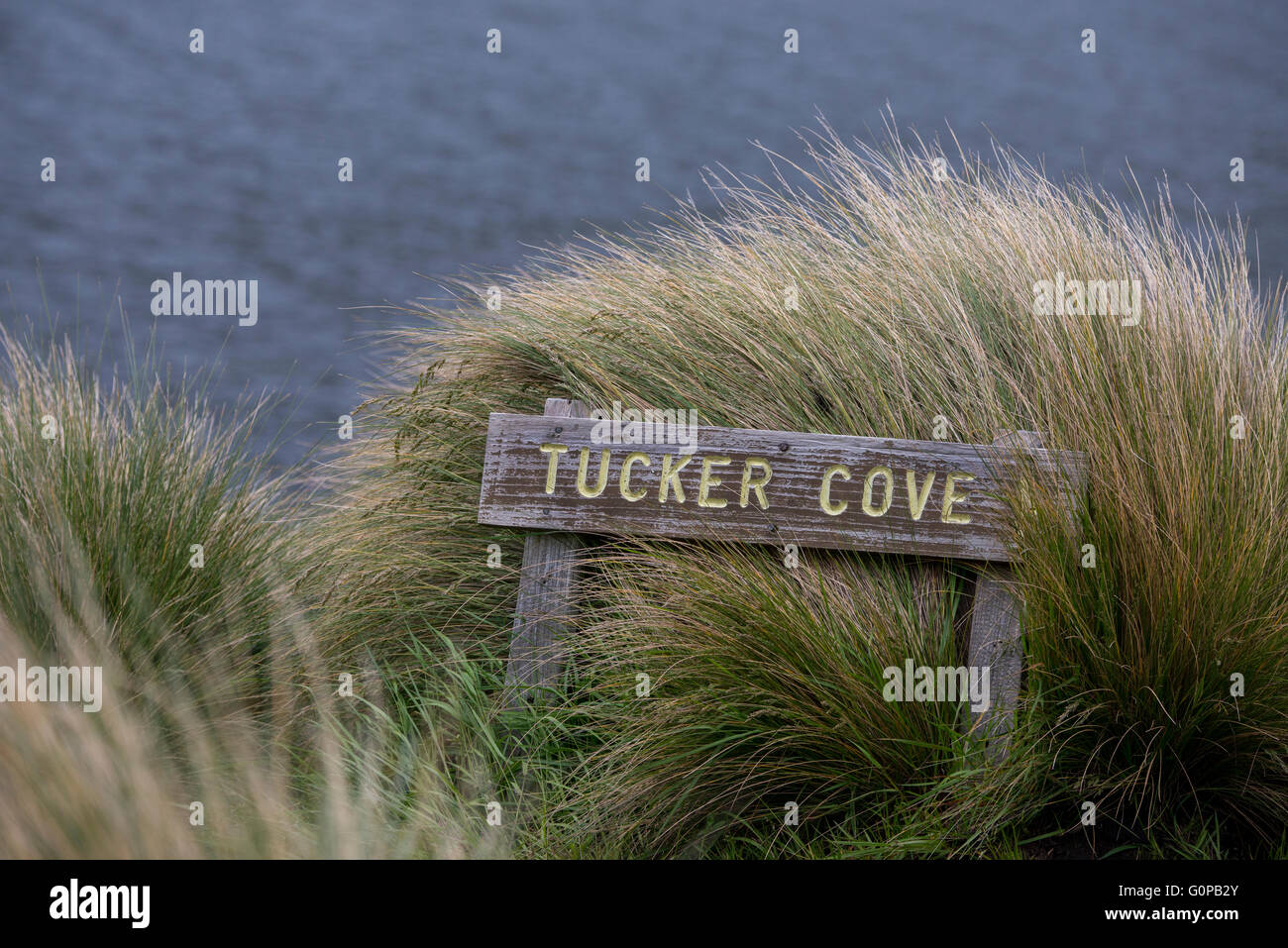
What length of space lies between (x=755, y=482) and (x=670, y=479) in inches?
9.7

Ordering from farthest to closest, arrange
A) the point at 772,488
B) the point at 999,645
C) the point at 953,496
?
the point at 772,488 → the point at 953,496 → the point at 999,645

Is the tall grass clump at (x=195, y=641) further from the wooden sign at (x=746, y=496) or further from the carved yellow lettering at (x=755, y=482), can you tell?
the carved yellow lettering at (x=755, y=482)

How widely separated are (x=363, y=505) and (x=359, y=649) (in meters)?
0.81

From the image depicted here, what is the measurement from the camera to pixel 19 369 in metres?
3.67

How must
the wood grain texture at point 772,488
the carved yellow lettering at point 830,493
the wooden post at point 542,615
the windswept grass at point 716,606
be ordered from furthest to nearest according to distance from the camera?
the wooden post at point 542,615 < the carved yellow lettering at point 830,493 < the wood grain texture at point 772,488 < the windswept grass at point 716,606

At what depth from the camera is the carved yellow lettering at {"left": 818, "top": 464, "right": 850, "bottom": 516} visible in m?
3.00

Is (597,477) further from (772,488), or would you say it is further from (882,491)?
(882,491)

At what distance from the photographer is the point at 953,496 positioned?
293cm

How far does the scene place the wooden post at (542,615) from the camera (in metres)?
3.12

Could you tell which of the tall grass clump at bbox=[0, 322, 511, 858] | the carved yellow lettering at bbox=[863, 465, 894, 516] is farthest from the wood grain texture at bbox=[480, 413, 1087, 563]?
the tall grass clump at bbox=[0, 322, 511, 858]

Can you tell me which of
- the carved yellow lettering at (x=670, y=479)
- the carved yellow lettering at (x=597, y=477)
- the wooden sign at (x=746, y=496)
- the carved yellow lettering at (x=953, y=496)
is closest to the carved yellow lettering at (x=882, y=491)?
the wooden sign at (x=746, y=496)

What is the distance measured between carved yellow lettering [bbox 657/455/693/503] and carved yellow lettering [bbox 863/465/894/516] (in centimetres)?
51

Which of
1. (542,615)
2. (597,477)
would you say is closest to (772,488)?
(597,477)

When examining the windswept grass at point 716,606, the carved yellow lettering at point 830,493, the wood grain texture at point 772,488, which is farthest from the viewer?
the carved yellow lettering at point 830,493
